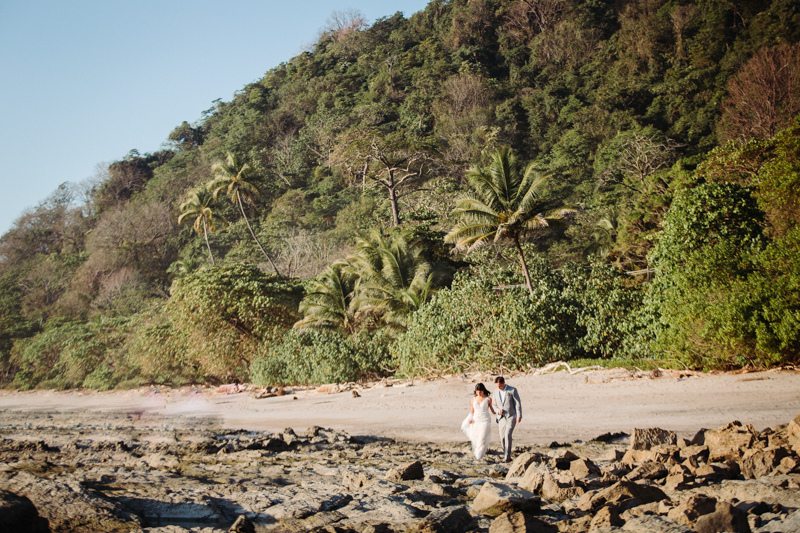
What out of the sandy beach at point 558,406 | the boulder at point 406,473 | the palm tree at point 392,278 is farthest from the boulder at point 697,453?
the palm tree at point 392,278

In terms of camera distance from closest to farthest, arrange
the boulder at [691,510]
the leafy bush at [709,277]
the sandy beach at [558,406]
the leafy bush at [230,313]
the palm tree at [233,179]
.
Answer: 1. the boulder at [691,510]
2. the sandy beach at [558,406]
3. the leafy bush at [709,277]
4. the leafy bush at [230,313]
5. the palm tree at [233,179]

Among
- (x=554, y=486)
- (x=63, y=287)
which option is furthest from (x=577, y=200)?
(x=63, y=287)

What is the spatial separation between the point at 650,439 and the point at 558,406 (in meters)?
4.49

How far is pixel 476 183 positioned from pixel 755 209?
8411mm

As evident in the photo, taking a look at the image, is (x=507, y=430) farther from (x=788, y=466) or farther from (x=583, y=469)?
(x=788, y=466)

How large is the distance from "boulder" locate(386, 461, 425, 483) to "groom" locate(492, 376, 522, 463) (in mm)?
1797

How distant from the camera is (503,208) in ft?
63.0

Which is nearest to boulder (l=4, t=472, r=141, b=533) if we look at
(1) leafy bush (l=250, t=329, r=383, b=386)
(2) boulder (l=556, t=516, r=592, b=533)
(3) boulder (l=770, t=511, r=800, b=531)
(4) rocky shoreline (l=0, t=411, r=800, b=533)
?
(4) rocky shoreline (l=0, t=411, r=800, b=533)

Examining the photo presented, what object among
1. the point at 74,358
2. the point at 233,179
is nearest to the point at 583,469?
the point at 233,179

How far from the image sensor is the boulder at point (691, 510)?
397 centimetres

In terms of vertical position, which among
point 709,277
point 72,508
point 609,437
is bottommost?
point 609,437

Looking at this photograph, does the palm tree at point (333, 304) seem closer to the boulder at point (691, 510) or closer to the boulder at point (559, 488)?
the boulder at point (559, 488)

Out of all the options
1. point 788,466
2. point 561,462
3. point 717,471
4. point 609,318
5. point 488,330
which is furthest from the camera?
point 488,330

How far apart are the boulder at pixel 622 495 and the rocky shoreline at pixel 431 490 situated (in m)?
0.01
